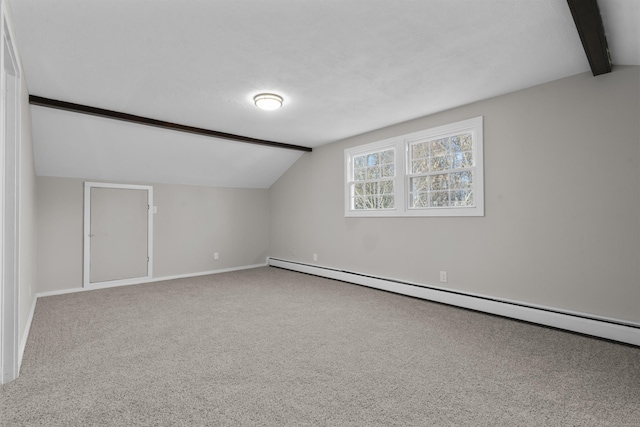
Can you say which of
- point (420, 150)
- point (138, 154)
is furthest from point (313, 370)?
point (138, 154)

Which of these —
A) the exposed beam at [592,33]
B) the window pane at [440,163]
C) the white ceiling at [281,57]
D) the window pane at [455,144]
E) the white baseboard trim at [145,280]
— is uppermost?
the white ceiling at [281,57]

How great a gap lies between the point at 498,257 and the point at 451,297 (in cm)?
73

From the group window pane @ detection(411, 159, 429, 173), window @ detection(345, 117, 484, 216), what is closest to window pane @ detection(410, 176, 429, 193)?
window @ detection(345, 117, 484, 216)

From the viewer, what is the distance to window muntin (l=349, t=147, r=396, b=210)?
4984mm

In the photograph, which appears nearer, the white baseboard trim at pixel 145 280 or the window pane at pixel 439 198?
the window pane at pixel 439 198

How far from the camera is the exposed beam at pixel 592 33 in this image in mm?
1962

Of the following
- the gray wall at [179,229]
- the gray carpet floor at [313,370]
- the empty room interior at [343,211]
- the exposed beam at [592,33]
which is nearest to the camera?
the gray carpet floor at [313,370]

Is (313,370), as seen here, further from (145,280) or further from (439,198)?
(145,280)

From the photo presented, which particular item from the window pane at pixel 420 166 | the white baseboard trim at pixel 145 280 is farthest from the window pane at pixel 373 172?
the white baseboard trim at pixel 145 280

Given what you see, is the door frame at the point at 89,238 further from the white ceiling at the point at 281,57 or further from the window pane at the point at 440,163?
the window pane at the point at 440,163

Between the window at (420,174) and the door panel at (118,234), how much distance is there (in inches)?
136

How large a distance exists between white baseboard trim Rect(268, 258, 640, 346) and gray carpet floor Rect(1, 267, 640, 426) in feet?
0.36

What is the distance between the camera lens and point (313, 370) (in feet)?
7.81

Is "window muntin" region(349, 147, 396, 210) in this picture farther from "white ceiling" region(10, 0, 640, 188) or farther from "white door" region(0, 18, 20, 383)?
"white door" region(0, 18, 20, 383)
